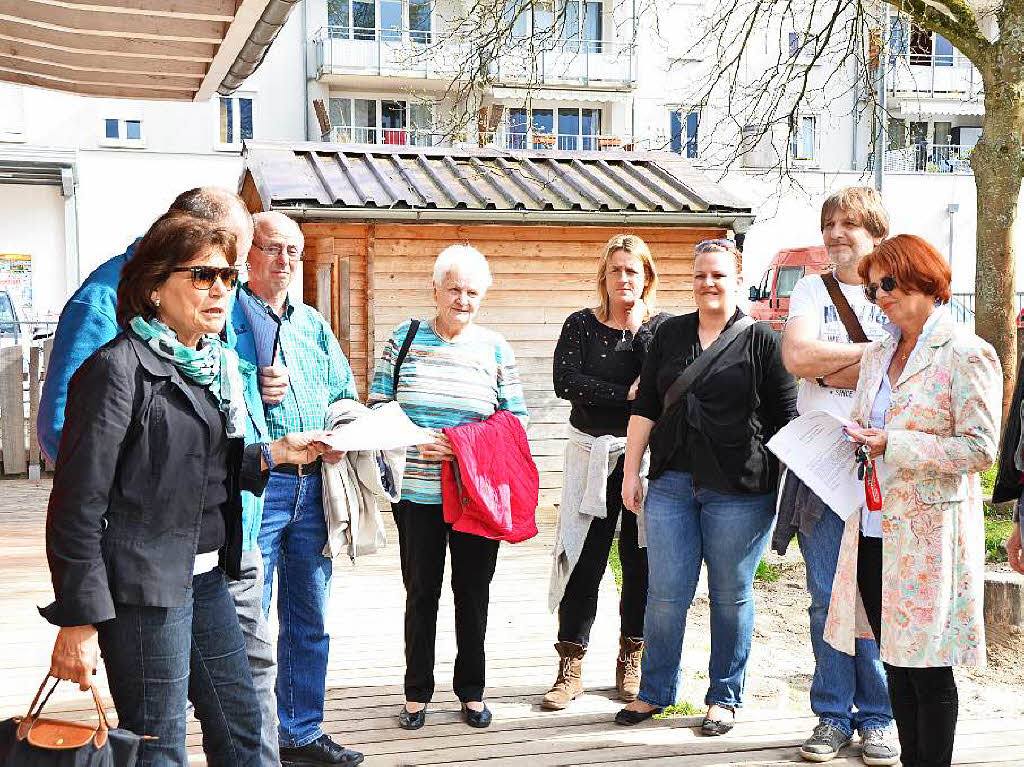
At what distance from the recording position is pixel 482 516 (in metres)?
4.20

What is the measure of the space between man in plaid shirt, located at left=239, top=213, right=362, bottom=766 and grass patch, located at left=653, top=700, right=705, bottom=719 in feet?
4.33

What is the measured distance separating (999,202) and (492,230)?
14.3 feet

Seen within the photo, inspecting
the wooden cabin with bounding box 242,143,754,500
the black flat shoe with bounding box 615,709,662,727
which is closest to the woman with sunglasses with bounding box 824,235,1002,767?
the black flat shoe with bounding box 615,709,662,727

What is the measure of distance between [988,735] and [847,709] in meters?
0.70

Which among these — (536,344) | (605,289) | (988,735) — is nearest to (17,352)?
(536,344)

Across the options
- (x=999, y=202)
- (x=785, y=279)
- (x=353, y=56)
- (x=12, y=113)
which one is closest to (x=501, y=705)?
→ (x=999, y=202)

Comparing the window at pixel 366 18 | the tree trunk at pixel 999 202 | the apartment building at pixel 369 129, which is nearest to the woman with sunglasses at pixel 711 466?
the tree trunk at pixel 999 202

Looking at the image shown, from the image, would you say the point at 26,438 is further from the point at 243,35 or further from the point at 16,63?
the point at 243,35

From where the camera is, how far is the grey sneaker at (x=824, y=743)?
155 inches

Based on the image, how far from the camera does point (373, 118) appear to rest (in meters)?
31.6

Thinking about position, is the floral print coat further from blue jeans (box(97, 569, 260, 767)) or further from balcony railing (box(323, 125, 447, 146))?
balcony railing (box(323, 125, 447, 146))

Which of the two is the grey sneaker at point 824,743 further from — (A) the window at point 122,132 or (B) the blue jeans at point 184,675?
(A) the window at point 122,132

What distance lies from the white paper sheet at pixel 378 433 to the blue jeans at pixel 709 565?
3.37ft

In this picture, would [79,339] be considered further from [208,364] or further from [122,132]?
[122,132]
